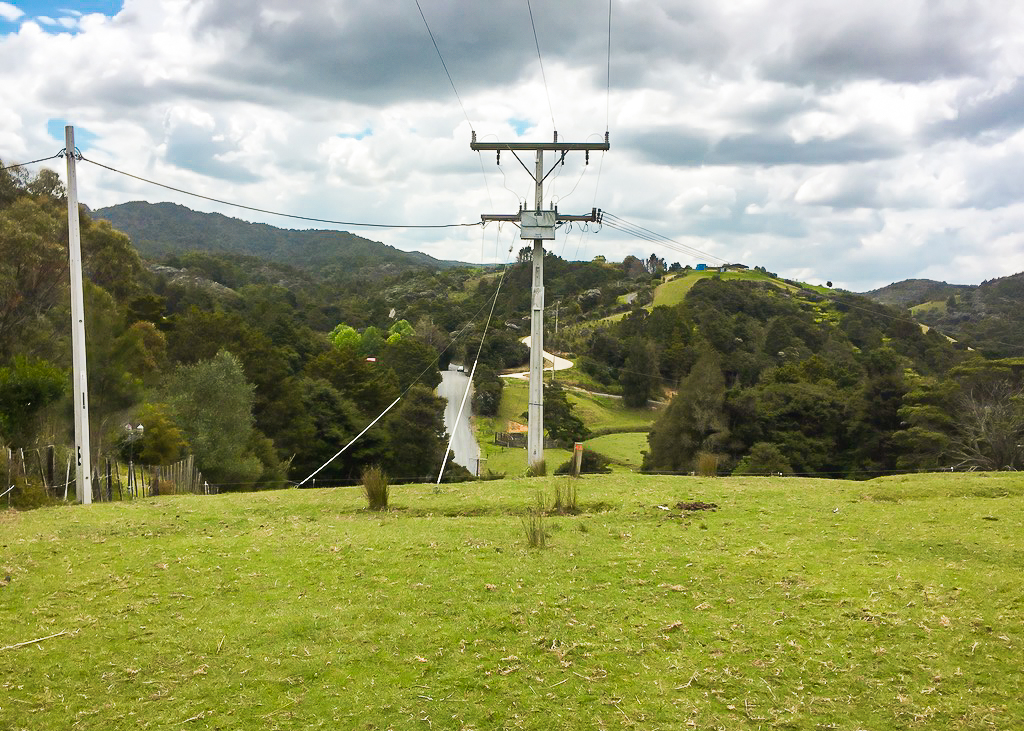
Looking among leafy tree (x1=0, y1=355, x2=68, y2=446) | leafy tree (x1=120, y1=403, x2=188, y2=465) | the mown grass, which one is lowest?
the mown grass

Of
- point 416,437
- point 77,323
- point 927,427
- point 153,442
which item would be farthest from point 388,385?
point 77,323

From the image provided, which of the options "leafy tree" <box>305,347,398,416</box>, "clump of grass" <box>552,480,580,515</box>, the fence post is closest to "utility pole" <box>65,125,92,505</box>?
"clump of grass" <box>552,480,580,515</box>

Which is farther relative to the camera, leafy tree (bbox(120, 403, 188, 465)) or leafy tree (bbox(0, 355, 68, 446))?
leafy tree (bbox(120, 403, 188, 465))

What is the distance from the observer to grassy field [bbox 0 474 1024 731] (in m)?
6.24

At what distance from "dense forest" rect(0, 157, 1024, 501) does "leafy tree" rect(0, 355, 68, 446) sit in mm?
35

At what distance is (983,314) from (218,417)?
116718 mm

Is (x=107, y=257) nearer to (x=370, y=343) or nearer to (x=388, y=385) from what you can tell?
(x=388, y=385)

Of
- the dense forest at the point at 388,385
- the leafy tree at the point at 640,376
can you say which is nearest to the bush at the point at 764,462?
the dense forest at the point at 388,385

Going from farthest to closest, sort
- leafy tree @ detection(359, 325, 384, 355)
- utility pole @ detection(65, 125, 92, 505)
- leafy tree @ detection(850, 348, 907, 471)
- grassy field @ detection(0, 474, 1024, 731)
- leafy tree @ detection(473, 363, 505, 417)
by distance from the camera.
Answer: leafy tree @ detection(359, 325, 384, 355), leafy tree @ detection(473, 363, 505, 417), leafy tree @ detection(850, 348, 907, 471), utility pole @ detection(65, 125, 92, 505), grassy field @ detection(0, 474, 1024, 731)

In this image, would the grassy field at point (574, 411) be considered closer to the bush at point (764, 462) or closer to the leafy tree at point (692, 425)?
the leafy tree at point (692, 425)

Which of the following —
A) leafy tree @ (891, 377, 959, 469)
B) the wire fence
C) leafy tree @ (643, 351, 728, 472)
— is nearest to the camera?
the wire fence

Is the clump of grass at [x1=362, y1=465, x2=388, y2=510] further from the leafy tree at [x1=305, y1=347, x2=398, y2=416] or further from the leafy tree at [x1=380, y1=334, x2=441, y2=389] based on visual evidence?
the leafy tree at [x1=380, y1=334, x2=441, y2=389]

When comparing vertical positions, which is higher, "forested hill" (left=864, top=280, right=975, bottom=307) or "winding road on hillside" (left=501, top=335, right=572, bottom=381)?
"forested hill" (left=864, top=280, right=975, bottom=307)

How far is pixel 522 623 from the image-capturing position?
7.69m
